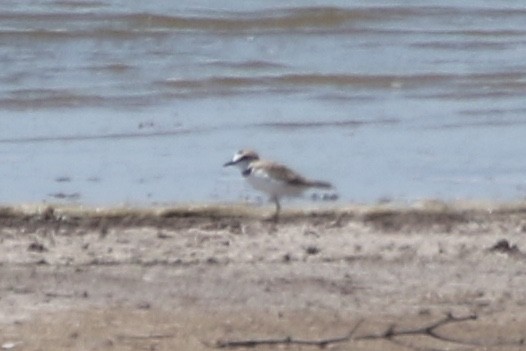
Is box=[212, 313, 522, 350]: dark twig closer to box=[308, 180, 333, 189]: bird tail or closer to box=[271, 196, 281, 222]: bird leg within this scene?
box=[271, 196, 281, 222]: bird leg

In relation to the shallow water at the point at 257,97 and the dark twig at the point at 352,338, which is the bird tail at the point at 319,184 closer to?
the shallow water at the point at 257,97

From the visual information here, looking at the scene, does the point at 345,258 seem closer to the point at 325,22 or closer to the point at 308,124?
the point at 308,124

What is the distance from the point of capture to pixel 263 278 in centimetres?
692

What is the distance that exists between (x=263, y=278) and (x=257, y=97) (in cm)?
623

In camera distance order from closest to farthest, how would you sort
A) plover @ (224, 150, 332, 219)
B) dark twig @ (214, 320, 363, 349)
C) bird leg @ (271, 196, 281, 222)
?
1. dark twig @ (214, 320, 363, 349)
2. bird leg @ (271, 196, 281, 222)
3. plover @ (224, 150, 332, 219)

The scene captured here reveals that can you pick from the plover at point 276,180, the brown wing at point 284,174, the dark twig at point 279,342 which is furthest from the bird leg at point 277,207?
the dark twig at point 279,342

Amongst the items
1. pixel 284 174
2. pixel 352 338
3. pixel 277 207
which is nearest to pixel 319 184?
pixel 284 174

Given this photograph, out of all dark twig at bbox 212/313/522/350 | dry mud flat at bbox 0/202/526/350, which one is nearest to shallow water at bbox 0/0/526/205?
dry mud flat at bbox 0/202/526/350

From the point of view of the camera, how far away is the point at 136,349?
584 centimetres

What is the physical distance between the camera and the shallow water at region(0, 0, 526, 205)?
9742 mm

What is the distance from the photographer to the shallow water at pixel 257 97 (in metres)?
9.74

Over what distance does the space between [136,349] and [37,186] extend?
144 inches

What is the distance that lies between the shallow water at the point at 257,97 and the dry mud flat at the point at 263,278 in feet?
2.99

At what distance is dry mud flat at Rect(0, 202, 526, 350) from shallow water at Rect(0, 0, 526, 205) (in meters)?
0.91
